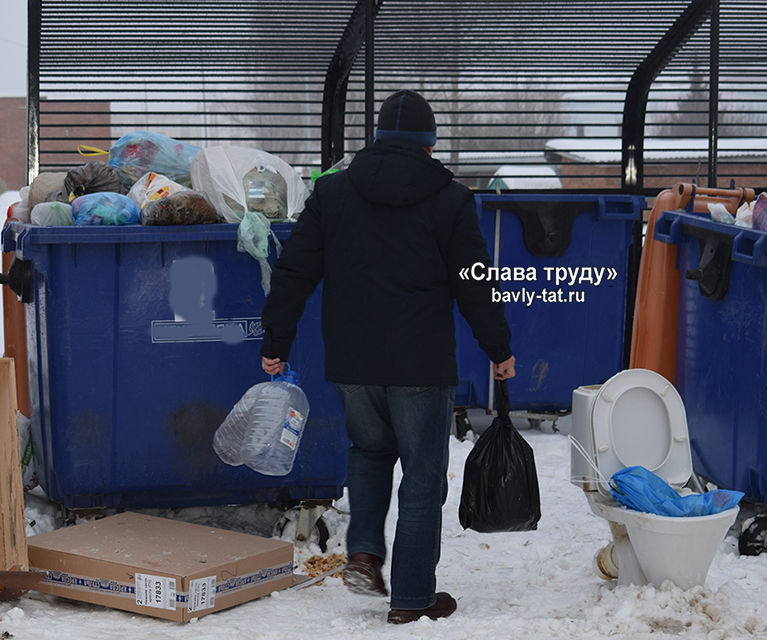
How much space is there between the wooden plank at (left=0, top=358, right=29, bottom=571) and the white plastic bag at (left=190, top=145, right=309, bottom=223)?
3.46 feet

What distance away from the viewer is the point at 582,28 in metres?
7.18

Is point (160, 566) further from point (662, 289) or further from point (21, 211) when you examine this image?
point (662, 289)

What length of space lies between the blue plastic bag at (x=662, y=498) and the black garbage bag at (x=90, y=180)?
2.27 metres

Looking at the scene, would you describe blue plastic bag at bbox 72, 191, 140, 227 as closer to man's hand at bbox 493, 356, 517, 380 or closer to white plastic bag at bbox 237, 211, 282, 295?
white plastic bag at bbox 237, 211, 282, 295

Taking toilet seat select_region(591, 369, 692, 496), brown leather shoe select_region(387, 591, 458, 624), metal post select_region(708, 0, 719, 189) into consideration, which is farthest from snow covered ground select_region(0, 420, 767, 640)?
metal post select_region(708, 0, 719, 189)

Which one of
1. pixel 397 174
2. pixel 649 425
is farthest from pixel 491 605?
pixel 397 174

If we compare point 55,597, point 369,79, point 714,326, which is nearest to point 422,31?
point 369,79

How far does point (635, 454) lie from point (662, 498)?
0.37 m

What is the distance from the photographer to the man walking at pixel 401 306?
3367 mm

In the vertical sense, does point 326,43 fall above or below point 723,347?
above

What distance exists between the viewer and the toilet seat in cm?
392

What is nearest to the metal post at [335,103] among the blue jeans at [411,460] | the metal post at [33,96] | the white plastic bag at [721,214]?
the metal post at [33,96]

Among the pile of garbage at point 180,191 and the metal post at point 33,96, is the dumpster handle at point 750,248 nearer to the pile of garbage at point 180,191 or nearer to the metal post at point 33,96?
the pile of garbage at point 180,191

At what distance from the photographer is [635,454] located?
396 centimetres
